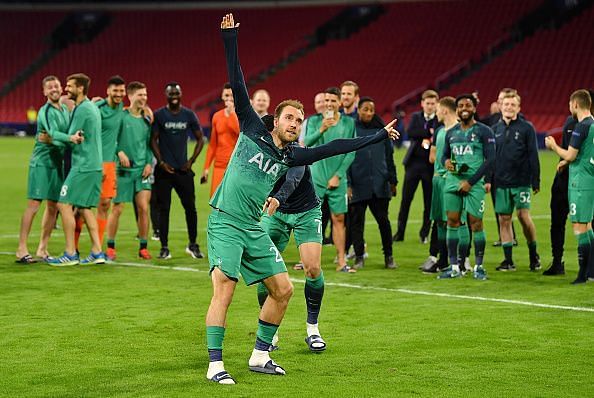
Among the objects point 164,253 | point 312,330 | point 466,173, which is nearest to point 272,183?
point 312,330

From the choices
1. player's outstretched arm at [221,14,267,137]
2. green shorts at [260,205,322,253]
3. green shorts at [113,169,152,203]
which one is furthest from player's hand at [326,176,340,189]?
player's outstretched arm at [221,14,267,137]

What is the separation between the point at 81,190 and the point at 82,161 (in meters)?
0.35

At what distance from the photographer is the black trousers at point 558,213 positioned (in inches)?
505

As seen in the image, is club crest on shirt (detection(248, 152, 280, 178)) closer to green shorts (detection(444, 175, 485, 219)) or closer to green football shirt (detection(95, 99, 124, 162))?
green shorts (detection(444, 175, 485, 219))

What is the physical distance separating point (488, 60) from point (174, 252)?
104 ft

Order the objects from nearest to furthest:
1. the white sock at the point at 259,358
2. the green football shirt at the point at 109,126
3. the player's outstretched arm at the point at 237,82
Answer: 1. the player's outstretched arm at the point at 237,82
2. the white sock at the point at 259,358
3. the green football shirt at the point at 109,126

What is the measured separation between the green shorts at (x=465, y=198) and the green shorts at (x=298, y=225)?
12.1ft

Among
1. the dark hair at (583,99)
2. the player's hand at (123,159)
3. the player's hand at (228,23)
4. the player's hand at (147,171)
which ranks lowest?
the player's hand at (147,171)

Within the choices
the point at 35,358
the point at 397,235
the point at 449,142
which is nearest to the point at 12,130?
the point at 397,235

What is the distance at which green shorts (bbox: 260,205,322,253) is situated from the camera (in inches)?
356

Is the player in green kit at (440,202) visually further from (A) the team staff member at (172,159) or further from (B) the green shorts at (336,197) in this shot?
(A) the team staff member at (172,159)

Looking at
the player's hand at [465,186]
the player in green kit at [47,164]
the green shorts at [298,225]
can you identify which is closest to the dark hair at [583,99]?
the player's hand at [465,186]

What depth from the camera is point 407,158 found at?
52.1 feet

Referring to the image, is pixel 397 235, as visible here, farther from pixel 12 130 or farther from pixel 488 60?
pixel 12 130
